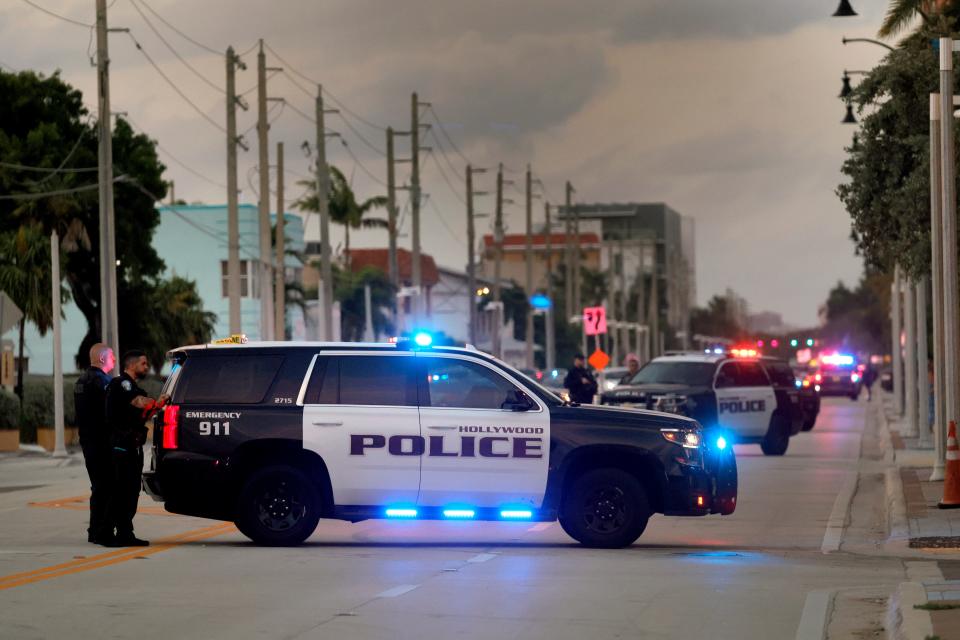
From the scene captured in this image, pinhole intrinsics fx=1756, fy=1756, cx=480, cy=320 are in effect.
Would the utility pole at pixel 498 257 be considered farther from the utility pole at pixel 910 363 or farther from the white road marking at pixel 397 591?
the white road marking at pixel 397 591

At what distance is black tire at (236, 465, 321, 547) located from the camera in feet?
54.6

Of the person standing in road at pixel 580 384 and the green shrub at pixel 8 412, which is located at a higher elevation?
the person standing in road at pixel 580 384

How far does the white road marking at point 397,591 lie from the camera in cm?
1286

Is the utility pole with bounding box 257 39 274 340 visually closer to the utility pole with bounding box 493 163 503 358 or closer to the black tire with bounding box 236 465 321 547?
the utility pole with bounding box 493 163 503 358

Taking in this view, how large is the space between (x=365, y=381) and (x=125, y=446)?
235 centimetres

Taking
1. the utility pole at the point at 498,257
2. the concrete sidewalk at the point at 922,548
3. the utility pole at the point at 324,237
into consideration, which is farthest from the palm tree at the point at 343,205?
the concrete sidewalk at the point at 922,548

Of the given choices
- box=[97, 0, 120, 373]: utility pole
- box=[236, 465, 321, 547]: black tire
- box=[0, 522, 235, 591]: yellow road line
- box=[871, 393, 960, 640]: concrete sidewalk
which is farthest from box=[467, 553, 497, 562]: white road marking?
box=[97, 0, 120, 373]: utility pole

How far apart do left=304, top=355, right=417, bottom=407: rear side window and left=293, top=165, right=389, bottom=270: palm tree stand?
77.6m

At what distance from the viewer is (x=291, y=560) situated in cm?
1534

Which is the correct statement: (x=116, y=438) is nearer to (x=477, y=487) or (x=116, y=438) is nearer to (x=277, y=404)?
(x=277, y=404)

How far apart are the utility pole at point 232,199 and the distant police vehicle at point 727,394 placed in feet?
47.5

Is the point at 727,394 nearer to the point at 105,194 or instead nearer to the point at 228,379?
the point at 105,194

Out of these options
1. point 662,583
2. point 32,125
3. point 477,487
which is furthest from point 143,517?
point 32,125

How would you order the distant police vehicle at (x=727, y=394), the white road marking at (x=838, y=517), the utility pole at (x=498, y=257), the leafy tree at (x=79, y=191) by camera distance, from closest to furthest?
the white road marking at (x=838, y=517), the distant police vehicle at (x=727, y=394), the leafy tree at (x=79, y=191), the utility pole at (x=498, y=257)
